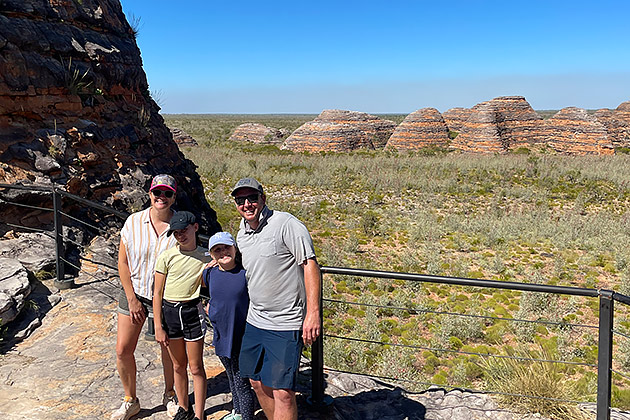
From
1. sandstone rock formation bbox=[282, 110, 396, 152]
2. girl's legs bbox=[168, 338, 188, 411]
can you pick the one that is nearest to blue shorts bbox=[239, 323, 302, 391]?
girl's legs bbox=[168, 338, 188, 411]

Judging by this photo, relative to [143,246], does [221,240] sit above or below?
above

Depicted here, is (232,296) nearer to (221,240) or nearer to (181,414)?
(221,240)

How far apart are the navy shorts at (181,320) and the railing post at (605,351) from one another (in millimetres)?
2472

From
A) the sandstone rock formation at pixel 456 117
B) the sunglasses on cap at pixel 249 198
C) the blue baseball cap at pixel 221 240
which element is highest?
the sandstone rock formation at pixel 456 117

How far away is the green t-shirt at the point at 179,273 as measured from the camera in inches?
118

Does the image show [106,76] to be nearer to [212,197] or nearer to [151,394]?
[151,394]

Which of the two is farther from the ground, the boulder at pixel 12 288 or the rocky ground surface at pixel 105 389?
the boulder at pixel 12 288

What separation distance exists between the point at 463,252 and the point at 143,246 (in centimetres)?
964

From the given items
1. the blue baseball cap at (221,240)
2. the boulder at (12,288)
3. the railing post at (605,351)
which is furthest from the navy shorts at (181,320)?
the railing post at (605,351)

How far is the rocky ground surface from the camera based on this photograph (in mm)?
3499

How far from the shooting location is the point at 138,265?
10.6 feet

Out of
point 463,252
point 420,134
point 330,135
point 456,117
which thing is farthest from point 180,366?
point 456,117

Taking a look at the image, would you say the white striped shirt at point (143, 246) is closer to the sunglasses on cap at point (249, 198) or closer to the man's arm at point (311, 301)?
the sunglasses on cap at point (249, 198)

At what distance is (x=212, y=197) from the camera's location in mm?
17750
